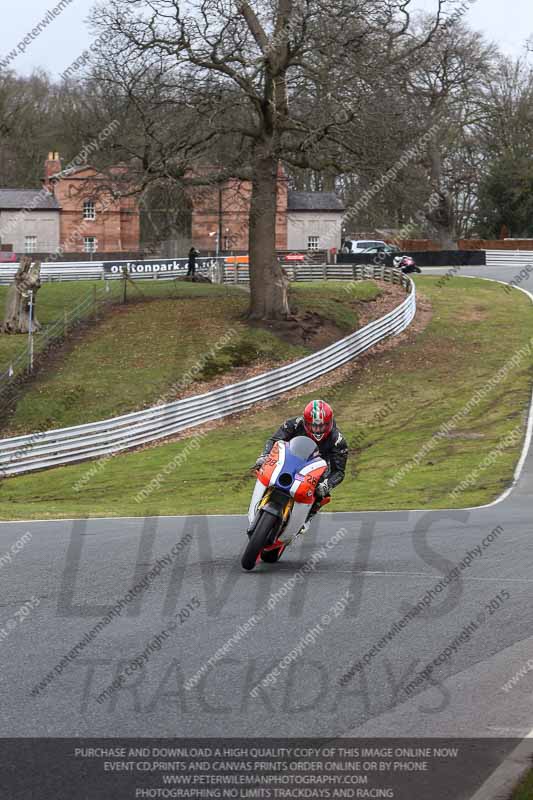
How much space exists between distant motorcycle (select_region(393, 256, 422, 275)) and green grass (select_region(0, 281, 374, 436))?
46.9 feet

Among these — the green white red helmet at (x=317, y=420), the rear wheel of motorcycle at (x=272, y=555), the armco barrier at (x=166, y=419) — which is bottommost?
the armco barrier at (x=166, y=419)

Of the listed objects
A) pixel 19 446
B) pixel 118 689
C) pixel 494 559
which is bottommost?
pixel 19 446

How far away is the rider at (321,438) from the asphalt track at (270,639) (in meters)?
0.80

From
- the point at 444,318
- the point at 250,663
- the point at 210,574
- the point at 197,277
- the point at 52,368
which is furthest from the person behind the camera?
the point at 197,277

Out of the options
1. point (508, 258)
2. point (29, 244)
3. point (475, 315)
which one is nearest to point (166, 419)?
point (475, 315)

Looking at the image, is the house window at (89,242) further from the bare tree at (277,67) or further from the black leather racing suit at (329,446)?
the black leather racing suit at (329,446)

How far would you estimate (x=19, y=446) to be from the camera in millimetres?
25922

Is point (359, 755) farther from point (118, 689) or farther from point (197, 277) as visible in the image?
point (197, 277)

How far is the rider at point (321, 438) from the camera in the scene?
10.5 metres

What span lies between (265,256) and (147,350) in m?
5.55

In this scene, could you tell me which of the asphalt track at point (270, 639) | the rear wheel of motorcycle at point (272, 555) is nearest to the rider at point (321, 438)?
the rear wheel of motorcycle at point (272, 555)

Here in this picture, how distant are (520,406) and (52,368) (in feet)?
Answer: 47.0

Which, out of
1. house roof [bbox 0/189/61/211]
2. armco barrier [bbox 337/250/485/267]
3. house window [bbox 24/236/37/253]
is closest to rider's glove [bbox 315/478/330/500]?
armco barrier [bbox 337/250/485/267]

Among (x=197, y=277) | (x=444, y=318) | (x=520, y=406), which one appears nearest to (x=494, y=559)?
(x=520, y=406)
